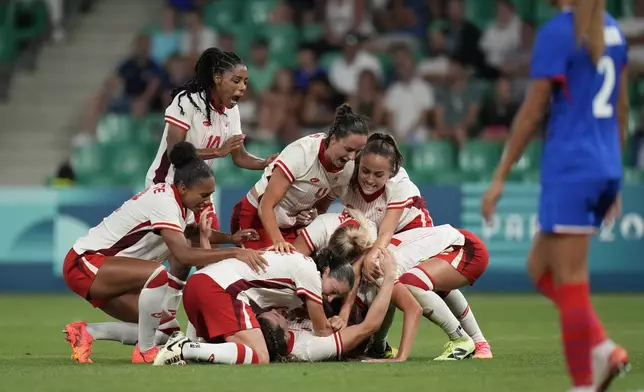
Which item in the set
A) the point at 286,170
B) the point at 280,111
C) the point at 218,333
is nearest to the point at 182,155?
the point at 286,170

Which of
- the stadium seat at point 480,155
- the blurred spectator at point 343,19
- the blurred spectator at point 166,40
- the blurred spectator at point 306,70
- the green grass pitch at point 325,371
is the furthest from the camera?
the blurred spectator at point 166,40

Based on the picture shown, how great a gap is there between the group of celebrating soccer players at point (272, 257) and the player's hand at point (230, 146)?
0.01 m

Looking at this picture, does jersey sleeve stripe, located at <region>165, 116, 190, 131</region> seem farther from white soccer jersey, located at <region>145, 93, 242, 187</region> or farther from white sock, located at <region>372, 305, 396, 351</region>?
white sock, located at <region>372, 305, 396, 351</region>

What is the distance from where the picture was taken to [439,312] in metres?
8.26

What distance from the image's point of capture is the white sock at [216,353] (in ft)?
24.3

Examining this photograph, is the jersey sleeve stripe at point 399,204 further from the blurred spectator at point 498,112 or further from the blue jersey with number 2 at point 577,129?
the blurred spectator at point 498,112

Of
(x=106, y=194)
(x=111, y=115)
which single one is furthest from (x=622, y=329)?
(x=111, y=115)

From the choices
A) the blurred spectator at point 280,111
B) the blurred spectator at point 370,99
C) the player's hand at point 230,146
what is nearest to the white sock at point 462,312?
the player's hand at point 230,146

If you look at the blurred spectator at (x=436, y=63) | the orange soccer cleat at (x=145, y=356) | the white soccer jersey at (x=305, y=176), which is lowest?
the orange soccer cleat at (x=145, y=356)

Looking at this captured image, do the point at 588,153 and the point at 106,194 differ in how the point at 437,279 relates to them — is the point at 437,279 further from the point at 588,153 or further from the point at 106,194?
the point at 106,194

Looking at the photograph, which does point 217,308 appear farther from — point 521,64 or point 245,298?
point 521,64

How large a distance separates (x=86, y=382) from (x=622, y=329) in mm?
5518

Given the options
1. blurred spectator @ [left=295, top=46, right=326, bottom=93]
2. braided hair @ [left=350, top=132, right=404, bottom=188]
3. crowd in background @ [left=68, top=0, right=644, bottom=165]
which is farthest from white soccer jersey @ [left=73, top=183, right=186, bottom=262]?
blurred spectator @ [left=295, top=46, right=326, bottom=93]

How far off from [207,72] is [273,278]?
1.95 meters
